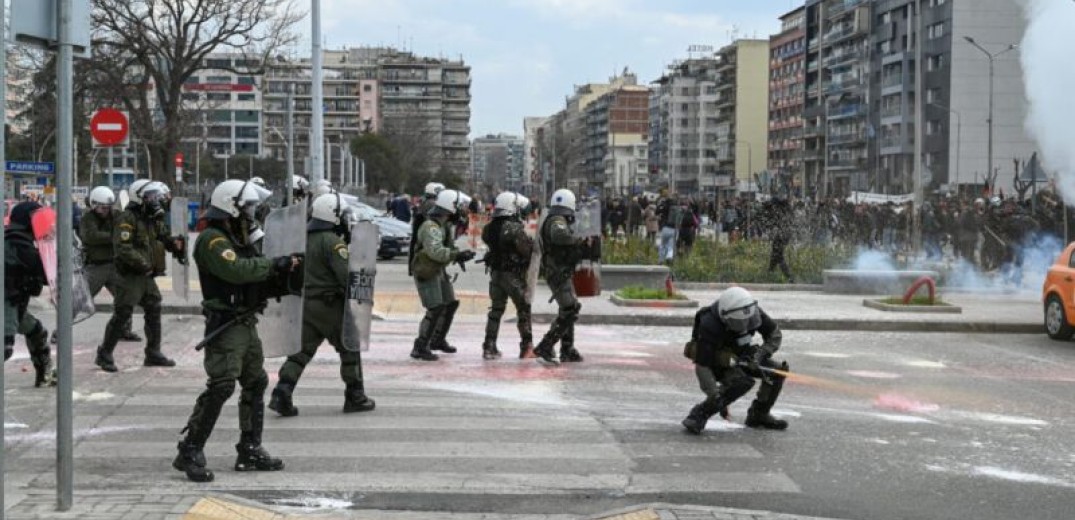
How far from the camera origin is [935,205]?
99.7 ft

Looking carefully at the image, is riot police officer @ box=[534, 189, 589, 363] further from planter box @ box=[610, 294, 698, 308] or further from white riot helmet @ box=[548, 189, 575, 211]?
planter box @ box=[610, 294, 698, 308]

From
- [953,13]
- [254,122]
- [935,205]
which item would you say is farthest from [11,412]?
[254,122]

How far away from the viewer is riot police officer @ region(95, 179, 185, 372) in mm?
10664

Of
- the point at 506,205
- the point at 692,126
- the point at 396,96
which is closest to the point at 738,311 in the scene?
the point at 506,205

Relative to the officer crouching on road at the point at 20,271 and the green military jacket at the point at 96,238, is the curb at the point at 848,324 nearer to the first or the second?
the green military jacket at the point at 96,238

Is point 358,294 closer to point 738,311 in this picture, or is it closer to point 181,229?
point 738,311

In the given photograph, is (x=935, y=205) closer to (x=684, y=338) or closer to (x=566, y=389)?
(x=684, y=338)

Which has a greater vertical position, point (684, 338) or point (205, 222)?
point (205, 222)

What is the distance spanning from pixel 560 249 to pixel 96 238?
4.55 meters

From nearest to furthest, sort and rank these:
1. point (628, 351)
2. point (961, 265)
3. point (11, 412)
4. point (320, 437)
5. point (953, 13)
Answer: point (320, 437), point (11, 412), point (628, 351), point (961, 265), point (953, 13)

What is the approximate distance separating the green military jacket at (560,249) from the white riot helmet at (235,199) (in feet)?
16.6

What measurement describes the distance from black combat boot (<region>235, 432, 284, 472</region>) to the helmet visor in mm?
3179

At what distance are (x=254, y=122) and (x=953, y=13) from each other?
9939 cm

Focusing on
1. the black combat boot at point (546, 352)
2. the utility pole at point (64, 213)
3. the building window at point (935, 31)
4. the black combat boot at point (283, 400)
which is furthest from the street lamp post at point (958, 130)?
the utility pole at point (64, 213)
